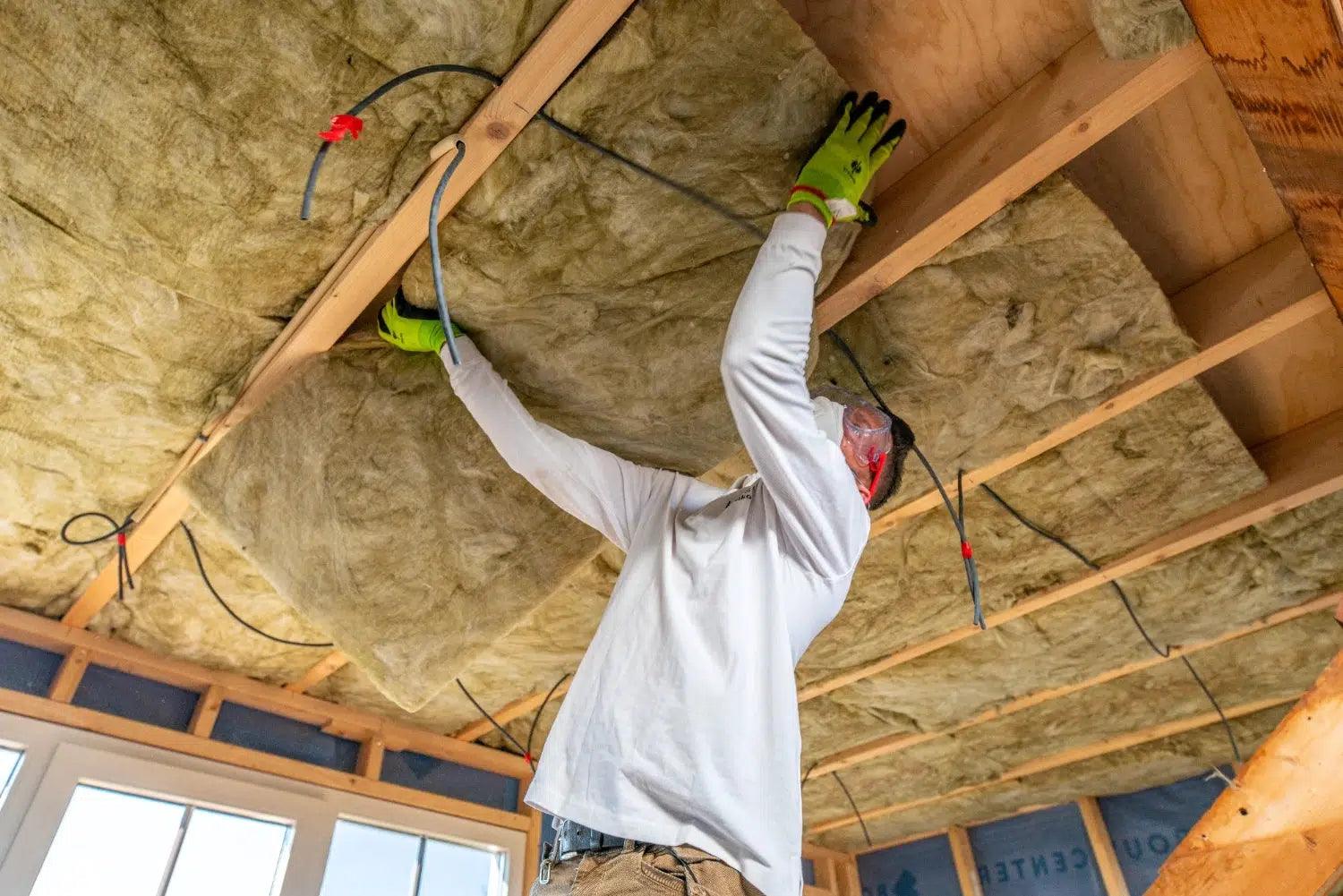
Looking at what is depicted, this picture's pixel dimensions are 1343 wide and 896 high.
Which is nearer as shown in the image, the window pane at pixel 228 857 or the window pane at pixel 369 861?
the window pane at pixel 228 857

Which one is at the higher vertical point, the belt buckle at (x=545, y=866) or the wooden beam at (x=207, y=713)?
the wooden beam at (x=207, y=713)

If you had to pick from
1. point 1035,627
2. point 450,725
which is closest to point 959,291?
point 1035,627

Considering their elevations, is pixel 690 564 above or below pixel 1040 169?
below

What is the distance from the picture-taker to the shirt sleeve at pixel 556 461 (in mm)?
1545

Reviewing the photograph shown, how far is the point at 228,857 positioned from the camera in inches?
105

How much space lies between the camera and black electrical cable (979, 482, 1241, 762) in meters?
2.37

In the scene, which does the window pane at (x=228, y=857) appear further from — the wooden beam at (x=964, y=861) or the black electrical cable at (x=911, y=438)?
the wooden beam at (x=964, y=861)

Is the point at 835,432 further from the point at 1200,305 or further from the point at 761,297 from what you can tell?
the point at 1200,305

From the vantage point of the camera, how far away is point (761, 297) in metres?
1.26

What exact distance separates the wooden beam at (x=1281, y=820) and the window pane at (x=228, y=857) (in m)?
2.65

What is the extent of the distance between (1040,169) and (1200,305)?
70 cm

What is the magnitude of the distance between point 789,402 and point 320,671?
2.35 metres

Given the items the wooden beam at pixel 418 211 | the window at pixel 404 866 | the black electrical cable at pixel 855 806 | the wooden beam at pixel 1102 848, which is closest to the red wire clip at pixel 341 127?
the wooden beam at pixel 418 211

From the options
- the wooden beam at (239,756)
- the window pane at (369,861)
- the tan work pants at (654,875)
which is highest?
the wooden beam at (239,756)
